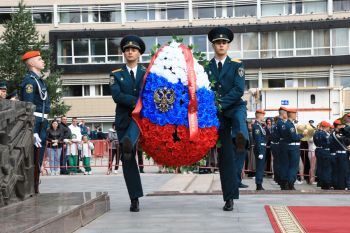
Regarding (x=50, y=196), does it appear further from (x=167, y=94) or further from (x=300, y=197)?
(x=300, y=197)

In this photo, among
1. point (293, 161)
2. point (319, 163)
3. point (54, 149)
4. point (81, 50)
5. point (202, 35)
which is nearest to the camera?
point (293, 161)

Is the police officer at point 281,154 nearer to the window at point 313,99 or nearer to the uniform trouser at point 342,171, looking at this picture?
the uniform trouser at point 342,171

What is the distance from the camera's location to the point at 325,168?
16547 mm

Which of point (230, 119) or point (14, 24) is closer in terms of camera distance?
point (230, 119)

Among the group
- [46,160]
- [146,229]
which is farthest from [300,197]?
[46,160]

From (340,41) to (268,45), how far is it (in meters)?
5.15

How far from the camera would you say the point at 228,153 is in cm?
879

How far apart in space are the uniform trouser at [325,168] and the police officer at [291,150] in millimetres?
1531

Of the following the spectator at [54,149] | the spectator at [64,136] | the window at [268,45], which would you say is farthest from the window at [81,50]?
the spectator at [54,149]

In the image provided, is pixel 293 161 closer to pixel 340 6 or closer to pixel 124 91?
pixel 124 91

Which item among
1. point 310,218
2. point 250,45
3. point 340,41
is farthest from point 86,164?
point 340,41

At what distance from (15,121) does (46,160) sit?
46.0 ft

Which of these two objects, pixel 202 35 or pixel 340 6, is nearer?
pixel 202 35

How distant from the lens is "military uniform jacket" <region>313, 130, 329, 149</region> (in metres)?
16.6
